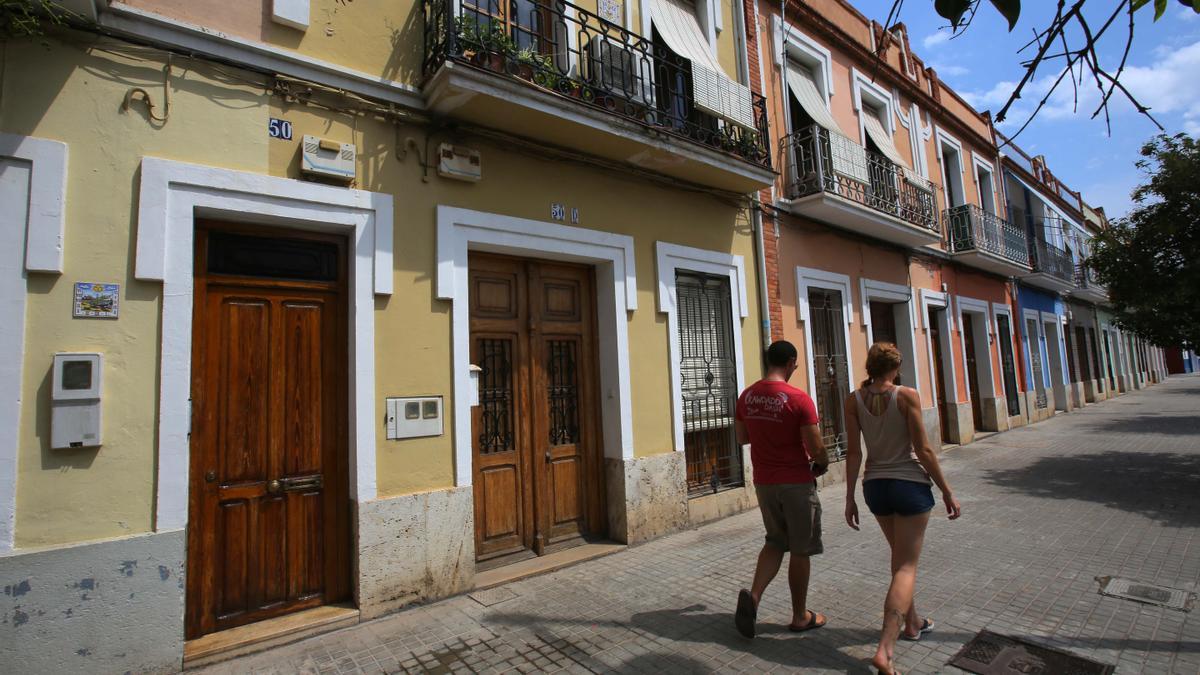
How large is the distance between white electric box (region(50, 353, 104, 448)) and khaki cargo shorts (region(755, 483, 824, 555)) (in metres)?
4.04

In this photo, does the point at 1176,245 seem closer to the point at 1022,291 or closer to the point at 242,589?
the point at 1022,291

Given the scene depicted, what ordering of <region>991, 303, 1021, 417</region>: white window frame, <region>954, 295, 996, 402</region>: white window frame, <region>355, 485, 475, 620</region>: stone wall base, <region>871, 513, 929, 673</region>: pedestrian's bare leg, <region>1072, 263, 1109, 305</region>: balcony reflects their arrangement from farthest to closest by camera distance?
1. <region>1072, 263, 1109, 305</region>: balcony
2. <region>991, 303, 1021, 417</region>: white window frame
3. <region>954, 295, 996, 402</region>: white window frame
4. <region>355, 485, 475, 620</region>: stone wall base
5. <region>871, 513, 929, 673</region>: pedestrian's bare leg

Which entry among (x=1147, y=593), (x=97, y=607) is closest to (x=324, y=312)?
(x=97, y=607)

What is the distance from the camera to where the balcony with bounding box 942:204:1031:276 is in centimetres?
1207

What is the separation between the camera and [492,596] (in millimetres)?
4422

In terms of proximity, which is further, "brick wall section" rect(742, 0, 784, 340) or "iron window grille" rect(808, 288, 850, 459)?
"iron window grille" rect(808, 288, 850, 459)

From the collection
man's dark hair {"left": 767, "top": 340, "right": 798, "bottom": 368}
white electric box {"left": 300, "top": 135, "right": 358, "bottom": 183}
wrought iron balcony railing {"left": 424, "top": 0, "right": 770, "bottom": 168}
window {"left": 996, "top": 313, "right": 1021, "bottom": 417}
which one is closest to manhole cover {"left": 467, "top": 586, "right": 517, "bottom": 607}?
man's dark hair {"left": 767, "top": 340, "right": 798, "bottom": 368}

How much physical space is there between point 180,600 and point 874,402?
4.35m

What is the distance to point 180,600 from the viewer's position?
3.40 metres

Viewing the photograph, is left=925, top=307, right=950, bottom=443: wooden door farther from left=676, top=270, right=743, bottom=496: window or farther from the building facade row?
left=676, top=270, right=743, bottom=496: window

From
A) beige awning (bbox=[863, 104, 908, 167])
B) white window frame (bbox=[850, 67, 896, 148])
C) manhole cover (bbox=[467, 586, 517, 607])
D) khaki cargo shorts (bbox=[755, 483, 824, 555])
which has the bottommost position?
manhole cover (bbox=[467, 586, 517, 607])

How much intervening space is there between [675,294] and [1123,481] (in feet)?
21.8

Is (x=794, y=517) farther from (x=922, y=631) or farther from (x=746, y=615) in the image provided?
(x=922, y=631)

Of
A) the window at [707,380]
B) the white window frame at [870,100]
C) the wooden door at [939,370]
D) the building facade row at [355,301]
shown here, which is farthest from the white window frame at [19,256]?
the wooden door at [939,370]
